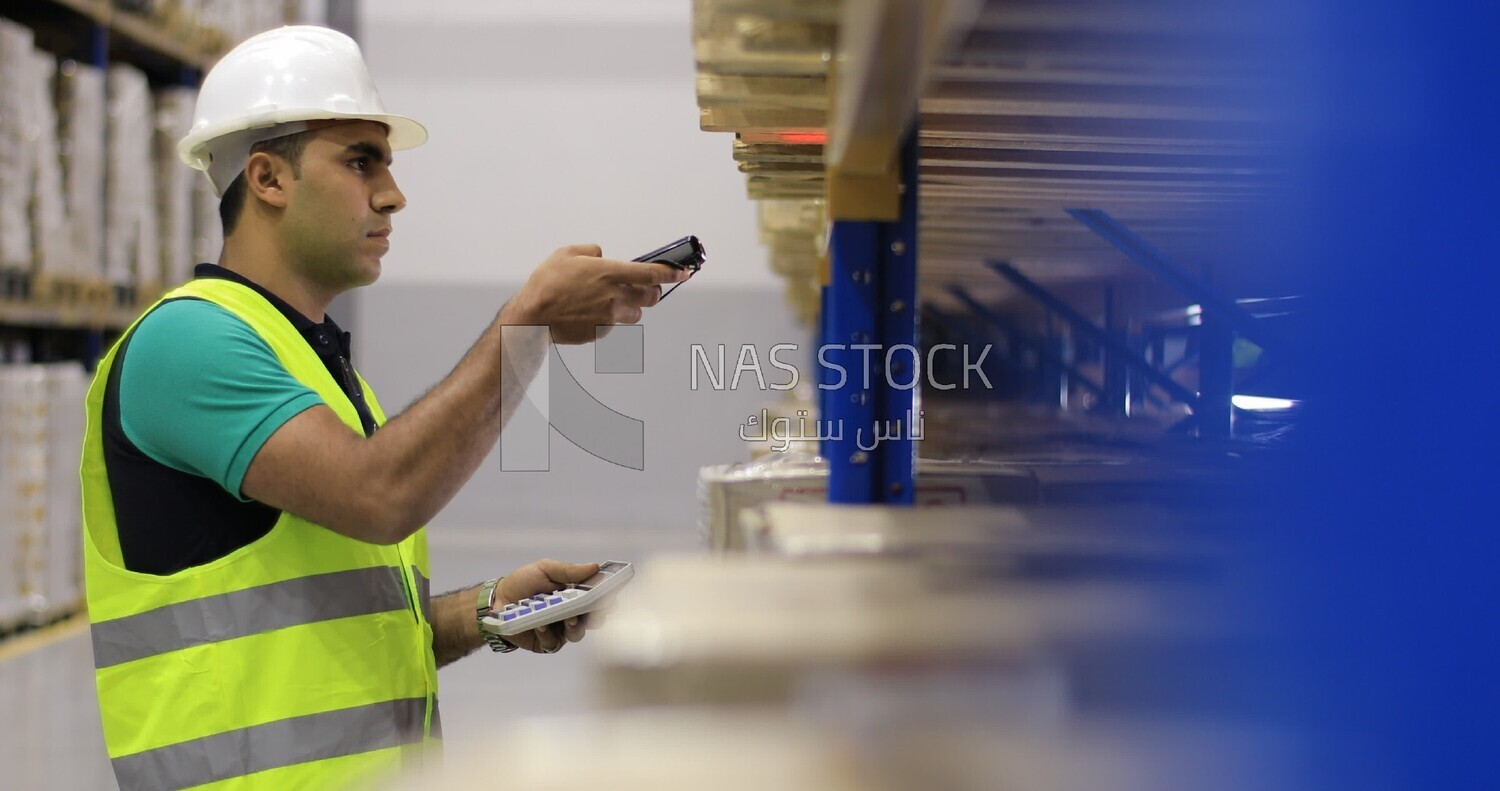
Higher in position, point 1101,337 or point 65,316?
point 65,316

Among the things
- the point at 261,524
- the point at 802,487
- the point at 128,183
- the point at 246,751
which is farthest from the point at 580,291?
the point at 128,183

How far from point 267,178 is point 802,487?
1360mm

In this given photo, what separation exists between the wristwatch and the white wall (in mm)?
6942

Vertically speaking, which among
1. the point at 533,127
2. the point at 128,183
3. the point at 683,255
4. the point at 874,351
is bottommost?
the point at 874,351

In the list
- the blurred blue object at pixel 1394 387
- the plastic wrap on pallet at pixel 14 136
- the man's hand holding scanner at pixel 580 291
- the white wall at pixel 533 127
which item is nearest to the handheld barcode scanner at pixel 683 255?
the man's hand holding scanner at pixel 580 291

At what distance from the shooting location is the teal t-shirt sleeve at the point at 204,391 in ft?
5.12

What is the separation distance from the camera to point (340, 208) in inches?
76.6

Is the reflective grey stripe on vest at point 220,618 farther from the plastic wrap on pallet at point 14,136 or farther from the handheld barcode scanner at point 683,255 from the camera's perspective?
the plastic wrap on pallet at point 14,136

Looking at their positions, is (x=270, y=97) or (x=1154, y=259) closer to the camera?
(x=270, y=97)

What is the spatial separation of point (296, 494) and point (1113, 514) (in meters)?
1.15

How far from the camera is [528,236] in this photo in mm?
8836

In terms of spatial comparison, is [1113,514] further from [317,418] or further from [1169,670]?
[317,418]

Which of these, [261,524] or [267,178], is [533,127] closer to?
[267,178]

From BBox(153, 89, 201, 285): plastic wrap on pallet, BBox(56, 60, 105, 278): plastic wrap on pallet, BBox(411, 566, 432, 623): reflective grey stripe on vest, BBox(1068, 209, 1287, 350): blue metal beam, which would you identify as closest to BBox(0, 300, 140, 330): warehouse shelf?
BBox(56, 60, 105, 278): plastic wrap on pallet
